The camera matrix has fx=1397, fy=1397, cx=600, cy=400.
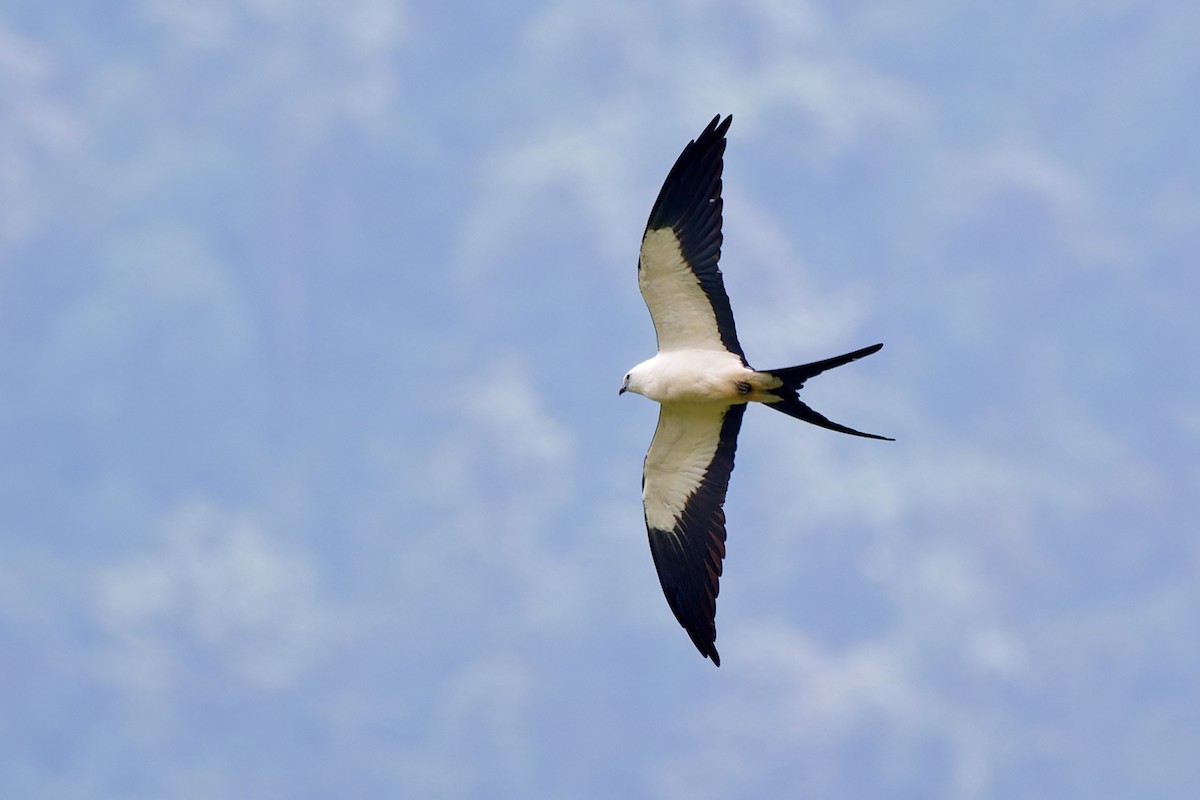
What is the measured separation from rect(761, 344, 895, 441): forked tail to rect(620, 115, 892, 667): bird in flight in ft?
0.04

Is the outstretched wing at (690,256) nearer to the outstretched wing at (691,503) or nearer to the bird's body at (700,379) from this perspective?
the bird's body at (700,379)

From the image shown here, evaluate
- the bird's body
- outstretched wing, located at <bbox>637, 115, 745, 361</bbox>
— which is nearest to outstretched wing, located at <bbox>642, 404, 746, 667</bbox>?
the bird's body

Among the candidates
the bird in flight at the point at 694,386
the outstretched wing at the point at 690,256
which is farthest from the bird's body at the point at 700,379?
the outstretched wing at the point at 690,256

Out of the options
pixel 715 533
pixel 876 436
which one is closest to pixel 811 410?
pixel 876 436

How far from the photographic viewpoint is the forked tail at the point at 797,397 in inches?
450

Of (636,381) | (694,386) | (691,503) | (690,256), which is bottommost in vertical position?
(691,503)

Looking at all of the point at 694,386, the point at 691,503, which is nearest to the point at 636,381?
the point at 694,386

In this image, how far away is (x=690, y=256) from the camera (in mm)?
12141

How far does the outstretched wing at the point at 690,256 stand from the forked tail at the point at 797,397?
23.6 inches

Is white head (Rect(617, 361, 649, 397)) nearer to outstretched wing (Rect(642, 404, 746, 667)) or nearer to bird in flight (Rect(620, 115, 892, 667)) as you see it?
bird in flight (Rect(620, 115, 892, 667))

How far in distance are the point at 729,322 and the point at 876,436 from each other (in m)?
1.85

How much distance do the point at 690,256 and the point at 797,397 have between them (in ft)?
5.03

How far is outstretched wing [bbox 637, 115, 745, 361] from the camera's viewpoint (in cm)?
1189

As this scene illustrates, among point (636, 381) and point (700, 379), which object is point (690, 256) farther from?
point (636, 381)
